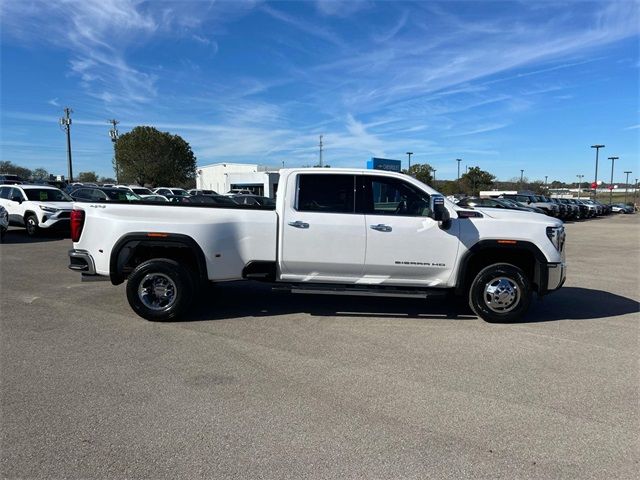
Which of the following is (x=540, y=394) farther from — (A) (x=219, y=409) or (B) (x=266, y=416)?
(A) (x=219, y=409)

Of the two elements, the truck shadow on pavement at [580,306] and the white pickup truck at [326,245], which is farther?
the truck shadow on pavement at [580,306]

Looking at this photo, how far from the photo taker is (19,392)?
4.01 metres

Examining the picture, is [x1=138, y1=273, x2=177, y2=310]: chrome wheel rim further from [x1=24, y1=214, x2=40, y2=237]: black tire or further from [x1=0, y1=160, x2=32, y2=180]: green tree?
[x1=0, y1=160, x2=32, y2=180]: green tree

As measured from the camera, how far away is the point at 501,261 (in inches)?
256

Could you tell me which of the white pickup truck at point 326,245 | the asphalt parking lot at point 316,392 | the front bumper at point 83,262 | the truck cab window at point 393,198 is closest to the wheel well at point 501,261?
the white pickup truck at point 326,245

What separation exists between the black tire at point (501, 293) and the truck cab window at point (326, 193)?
196 cm

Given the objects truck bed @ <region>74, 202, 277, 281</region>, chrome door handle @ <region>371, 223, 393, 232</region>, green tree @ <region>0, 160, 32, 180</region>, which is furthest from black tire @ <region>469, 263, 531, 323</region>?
green tree @ <region>0, 160, 32, 180</region>

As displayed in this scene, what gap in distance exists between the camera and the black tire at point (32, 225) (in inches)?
613

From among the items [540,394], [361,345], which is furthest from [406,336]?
[540,394]

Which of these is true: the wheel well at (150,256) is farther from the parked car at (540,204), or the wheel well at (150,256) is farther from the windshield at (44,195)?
the parked car at (540,204)

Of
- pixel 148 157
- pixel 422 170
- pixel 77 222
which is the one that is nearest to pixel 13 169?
pixel 148 157

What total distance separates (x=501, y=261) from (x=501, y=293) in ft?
1.59

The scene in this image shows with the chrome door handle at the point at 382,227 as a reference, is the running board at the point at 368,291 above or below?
below

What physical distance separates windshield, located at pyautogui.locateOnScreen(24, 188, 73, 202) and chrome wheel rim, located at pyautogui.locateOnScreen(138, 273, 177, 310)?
40.7 feet
